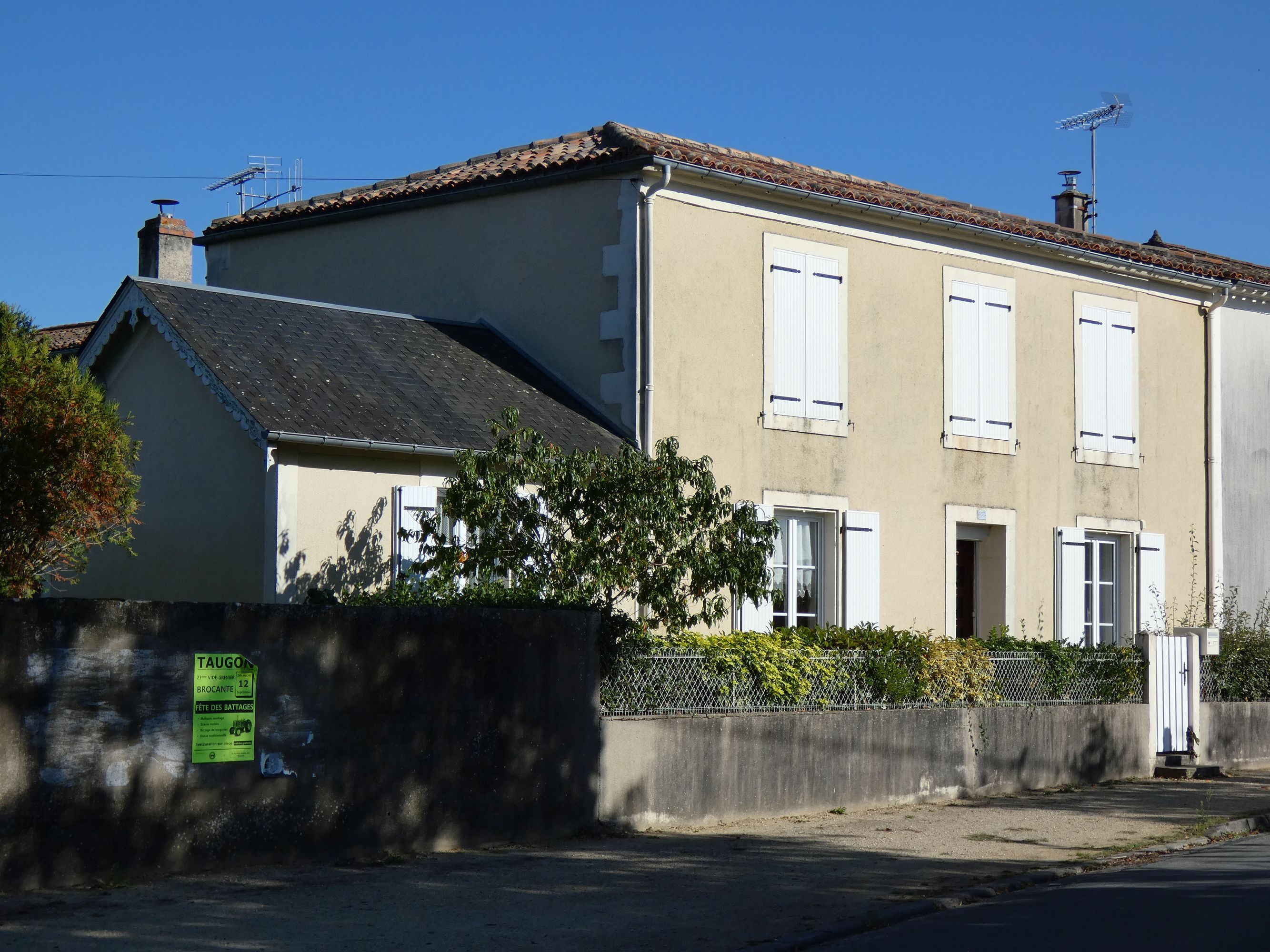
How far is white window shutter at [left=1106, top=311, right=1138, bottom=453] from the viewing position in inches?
770

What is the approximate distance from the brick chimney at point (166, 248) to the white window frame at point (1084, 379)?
1095 centimetres

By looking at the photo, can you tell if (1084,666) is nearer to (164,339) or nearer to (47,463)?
(164,339)

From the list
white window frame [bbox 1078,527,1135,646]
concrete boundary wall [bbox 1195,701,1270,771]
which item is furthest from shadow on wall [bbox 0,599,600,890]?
white window frame [bbox 1078,527,1135,646]

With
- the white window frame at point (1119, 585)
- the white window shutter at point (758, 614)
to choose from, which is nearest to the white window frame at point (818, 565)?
the white window shutter at point (758, 614)

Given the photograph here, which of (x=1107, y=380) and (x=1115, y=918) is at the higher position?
(x=1107, y=380)

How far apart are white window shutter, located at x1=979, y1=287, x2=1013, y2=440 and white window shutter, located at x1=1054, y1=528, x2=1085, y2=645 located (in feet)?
4.98

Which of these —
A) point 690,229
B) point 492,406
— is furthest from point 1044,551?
point 492,406

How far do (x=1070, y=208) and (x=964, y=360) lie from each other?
6.76 metres

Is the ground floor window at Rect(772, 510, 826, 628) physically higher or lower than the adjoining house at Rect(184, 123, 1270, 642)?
lower

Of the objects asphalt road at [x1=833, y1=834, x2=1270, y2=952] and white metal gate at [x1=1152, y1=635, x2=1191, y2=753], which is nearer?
asphalt road at [x1=833, y1=834, x2=1270, y2=952]

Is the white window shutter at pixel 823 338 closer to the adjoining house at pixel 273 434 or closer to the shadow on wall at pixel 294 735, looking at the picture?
the adjoining house at pixel 273 434

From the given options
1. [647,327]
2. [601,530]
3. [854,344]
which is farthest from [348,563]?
[854,344]

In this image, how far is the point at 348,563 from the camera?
13.5m

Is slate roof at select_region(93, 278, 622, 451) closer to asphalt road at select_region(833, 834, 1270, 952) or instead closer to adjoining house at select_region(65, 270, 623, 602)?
adjoining house at select_region(65, 270, 623, 602)
